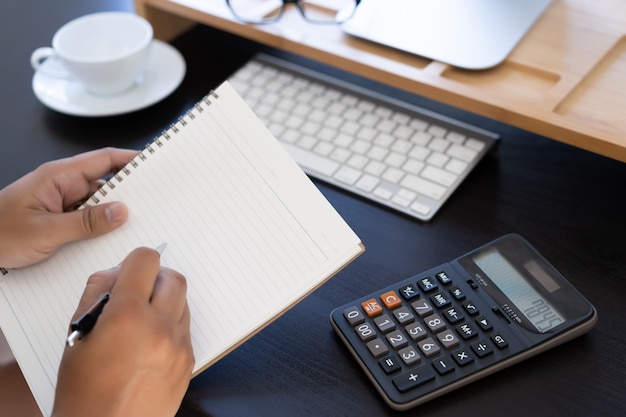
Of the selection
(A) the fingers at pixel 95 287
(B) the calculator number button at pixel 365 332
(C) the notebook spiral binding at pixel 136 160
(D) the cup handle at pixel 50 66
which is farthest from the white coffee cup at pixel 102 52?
(B) the calculator number button at pixel 365 332

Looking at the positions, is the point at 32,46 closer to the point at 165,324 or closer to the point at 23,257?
the point at 23,257

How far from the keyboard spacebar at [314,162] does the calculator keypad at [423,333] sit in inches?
7.5

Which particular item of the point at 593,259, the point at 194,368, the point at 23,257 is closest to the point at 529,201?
the point at 593,259

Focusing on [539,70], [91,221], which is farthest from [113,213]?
[539,70]

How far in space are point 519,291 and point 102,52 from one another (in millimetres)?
593

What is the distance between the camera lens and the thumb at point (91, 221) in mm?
640

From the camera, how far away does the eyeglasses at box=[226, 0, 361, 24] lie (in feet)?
2.89

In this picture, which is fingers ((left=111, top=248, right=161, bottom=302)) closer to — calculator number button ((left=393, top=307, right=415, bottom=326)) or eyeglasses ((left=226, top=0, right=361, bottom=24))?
calculator number button ((left=393, top=307, right=415, bottom=326))

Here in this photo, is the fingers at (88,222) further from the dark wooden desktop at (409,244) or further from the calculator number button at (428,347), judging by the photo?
the calculator number button at (428,347)

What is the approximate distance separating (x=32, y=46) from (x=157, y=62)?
0.66 ft

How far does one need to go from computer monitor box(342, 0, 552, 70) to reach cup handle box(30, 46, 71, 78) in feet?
1.20

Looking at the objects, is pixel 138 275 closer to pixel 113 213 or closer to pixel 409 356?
pixel 113 213

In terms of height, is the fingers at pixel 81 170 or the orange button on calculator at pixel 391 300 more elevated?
the orange button on calculator at pixel 391 300

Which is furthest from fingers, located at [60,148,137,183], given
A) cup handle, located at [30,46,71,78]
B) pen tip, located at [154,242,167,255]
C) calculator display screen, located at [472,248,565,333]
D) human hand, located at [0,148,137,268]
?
calculator display screen, located at [472,248,565,333]
